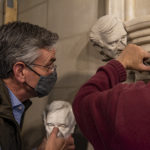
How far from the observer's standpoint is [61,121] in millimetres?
1064

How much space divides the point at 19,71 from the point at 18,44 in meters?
0.14

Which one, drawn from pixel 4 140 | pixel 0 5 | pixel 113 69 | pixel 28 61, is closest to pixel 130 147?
pixel 113 69

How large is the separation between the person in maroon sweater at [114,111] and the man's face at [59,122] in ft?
1.52

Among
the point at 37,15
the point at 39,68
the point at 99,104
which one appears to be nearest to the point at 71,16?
the point at 37,15

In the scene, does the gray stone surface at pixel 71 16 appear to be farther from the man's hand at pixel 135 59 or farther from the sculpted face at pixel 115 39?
the man's hand at pixel 135 59

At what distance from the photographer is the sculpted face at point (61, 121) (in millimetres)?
1069

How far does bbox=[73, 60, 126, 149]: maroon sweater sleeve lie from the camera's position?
52 cm

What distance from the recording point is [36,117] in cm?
156

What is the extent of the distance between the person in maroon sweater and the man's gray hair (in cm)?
48

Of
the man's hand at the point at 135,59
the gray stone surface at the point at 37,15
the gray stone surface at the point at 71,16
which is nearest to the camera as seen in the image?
the man's hand at the point at 135,59

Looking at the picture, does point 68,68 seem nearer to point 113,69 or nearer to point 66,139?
point 66,139

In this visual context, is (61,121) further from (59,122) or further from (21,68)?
(21,68)

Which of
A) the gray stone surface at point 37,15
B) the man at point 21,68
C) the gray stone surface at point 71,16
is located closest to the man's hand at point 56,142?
the man at point 21,68

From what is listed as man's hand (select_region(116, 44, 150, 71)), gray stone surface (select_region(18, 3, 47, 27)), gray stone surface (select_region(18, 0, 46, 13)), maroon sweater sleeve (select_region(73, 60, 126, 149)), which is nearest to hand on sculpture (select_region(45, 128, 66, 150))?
maroon sweater sleeve (select_region(73, 60, 126, 149))
